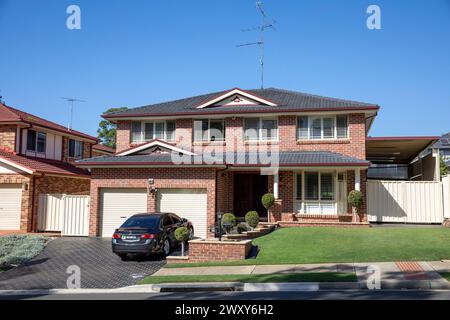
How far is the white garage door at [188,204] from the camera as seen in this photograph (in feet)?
65.4

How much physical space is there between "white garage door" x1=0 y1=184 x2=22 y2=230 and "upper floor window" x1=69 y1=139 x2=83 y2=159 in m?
7.91

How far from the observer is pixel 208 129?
24547 millimetres

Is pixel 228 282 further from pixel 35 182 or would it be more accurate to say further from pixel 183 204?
pixel 35 182

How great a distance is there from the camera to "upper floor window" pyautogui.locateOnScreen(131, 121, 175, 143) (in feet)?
82.4

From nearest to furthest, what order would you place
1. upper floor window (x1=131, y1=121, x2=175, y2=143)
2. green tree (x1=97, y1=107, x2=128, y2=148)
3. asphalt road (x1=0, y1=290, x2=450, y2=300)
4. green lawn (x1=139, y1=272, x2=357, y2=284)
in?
1. asphalt road (x1=0, y1=290, x2=450, y2=300)
2. green lawn (x1=139, y1=272, x2=357, y2=284)
3. upper floor window (x1=131, y1=121, x2=175, y2=143)
4. green tree (x1=97, y1=107, x2=128, y2=148)

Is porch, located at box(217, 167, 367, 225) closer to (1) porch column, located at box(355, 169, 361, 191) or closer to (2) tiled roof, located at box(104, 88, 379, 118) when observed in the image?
(1) porch column, located at box(355, 169, 361, 191)

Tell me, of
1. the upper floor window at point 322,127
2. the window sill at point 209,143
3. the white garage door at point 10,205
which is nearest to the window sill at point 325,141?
the upper floor window at point 322,127

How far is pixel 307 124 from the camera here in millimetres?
23297

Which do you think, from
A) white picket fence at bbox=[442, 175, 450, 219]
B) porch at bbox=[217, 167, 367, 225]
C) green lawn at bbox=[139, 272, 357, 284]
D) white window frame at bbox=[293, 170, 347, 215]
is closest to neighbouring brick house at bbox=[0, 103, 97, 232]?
porch at bbox=[217, 167, 367, 225]

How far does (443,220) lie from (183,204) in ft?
40.3

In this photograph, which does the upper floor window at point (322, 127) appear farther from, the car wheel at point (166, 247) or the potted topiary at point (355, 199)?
the car wheel at point (166, 247)

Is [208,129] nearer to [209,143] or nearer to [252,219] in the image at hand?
[209,143]
